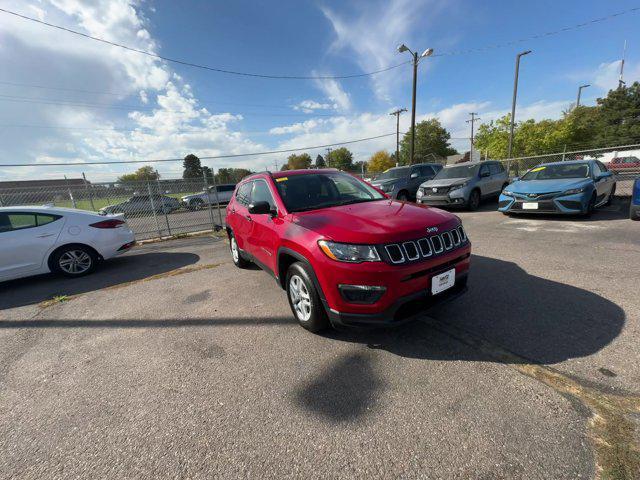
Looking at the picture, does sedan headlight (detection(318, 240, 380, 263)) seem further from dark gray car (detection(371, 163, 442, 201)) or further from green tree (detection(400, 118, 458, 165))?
green tree (detection(400, 118, 458, 165))

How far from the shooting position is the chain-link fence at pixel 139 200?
8445 mm

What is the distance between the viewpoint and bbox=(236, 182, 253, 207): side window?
4.55m

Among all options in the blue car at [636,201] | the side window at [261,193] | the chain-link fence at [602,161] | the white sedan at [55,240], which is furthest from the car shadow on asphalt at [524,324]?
the chain-link fence at [602,161]

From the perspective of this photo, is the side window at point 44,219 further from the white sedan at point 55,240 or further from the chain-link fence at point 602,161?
the chain-link fence at point 602,161

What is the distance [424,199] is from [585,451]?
9.16 meters

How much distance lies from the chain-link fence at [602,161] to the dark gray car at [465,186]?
2.61m

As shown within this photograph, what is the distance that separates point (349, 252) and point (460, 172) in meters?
9.46

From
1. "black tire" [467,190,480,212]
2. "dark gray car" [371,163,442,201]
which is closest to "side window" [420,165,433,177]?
"dark gray car" [371,163,442,201]

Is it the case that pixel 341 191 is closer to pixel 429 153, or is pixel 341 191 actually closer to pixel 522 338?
pixel 522 338

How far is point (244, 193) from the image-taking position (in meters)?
4.81

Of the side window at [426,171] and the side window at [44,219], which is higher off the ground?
the side window at [426,171]

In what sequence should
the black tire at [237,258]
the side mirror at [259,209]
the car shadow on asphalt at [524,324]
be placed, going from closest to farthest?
the car shadow on asphalt at [524,324] < the side mirror at [259,209] < the black tire at [237,258]

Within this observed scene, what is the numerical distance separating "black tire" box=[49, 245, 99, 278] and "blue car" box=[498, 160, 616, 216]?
381 inches

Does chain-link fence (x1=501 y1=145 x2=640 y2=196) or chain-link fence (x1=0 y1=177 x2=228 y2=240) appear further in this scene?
chain-link fence (x1=501 y1=145 x2=640 y2=196)
